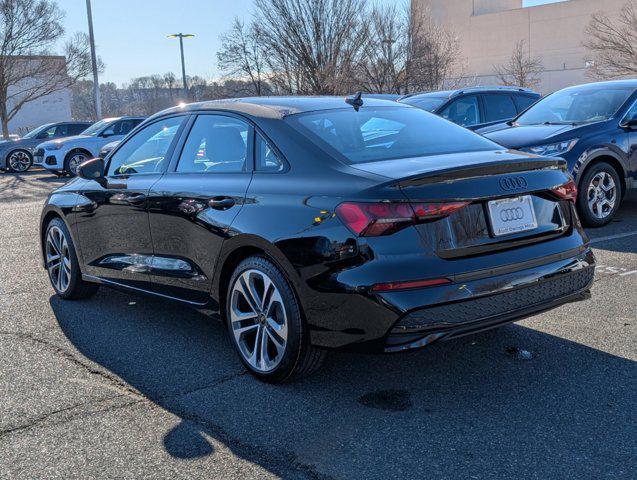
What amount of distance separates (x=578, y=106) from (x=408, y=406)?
21.2 feet

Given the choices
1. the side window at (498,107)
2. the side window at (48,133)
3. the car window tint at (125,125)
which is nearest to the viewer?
the side window at (498,107)

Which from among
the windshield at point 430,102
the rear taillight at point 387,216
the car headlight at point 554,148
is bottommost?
the rear taillight at point 387,216

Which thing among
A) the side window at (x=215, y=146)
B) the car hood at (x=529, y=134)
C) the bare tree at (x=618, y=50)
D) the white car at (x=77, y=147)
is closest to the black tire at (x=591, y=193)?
the car hood at (x=529, y=134)

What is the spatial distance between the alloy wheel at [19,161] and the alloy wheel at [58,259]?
17389mm

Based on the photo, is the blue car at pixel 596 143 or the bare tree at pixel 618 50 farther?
the bare tree at pixel 618 50

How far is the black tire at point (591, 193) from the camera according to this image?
7688 mm

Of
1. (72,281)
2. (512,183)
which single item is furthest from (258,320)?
(72,281)

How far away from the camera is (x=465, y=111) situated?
37.4 feet

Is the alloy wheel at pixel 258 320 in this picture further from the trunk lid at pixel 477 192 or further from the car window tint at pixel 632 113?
the car window tint at pixel 632 113

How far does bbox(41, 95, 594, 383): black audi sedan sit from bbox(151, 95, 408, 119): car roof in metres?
0.02

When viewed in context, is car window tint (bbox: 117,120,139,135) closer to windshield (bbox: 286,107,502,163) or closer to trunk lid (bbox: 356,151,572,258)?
windshield (bbox: 286,107,502,163)

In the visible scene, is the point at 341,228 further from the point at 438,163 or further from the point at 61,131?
the point at 61,131

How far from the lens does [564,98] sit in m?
9.06

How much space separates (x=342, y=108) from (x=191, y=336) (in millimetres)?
1844
